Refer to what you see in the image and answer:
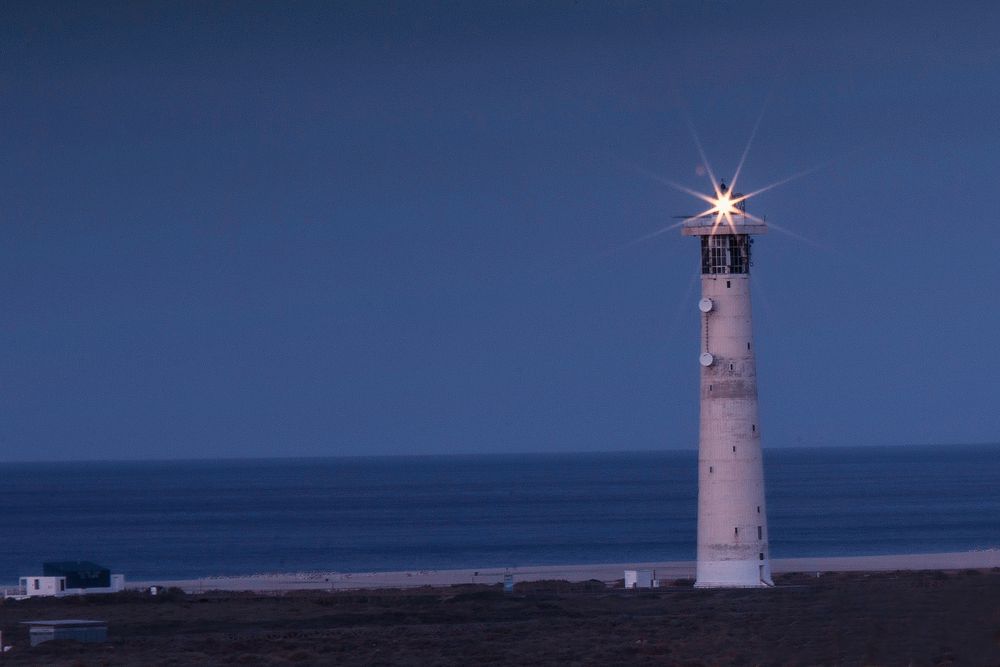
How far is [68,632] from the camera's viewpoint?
4206cm

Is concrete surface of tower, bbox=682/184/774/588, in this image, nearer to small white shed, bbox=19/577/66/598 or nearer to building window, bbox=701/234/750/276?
building window, bbox=701/234/750/276

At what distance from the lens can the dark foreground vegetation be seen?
29.9m

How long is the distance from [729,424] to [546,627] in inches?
519

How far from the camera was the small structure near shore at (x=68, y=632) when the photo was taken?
4188 cm

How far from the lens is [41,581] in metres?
59.9

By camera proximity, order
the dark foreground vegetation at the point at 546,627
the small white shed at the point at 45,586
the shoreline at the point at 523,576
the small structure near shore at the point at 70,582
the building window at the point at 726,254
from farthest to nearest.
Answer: the shoreline at the point at 523,576 → the small structure near shore at the point at 70,582 → the small white shed at the point at 45,586 → the building window at the point at 726,254 → the dark foreground vegetation at the point at 546,627

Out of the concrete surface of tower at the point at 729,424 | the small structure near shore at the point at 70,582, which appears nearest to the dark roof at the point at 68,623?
the small structure near shore at the point at 70,582

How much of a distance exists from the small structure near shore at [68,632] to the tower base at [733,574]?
60.5 feet

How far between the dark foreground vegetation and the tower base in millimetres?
735

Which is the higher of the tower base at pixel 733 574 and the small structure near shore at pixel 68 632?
the tower base at pixel 733 574

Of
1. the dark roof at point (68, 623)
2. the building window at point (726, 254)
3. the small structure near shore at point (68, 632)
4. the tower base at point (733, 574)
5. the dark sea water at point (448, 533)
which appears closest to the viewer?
the small structure near shore at point (68, 632)

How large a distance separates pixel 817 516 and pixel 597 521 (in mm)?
16642

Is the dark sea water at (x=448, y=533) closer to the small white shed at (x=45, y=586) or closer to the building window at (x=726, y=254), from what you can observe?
the small white shed at (x=45, y=586)

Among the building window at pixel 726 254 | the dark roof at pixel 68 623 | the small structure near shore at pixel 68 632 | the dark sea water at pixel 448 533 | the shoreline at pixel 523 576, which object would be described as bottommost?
the small structure near shore at pixel 68 632
